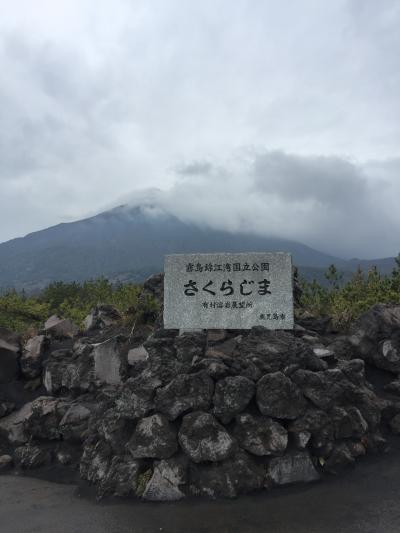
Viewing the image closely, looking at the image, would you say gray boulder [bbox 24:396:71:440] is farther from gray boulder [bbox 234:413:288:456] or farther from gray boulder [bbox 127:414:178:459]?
gray boulder [bbox 234:413:288:456]

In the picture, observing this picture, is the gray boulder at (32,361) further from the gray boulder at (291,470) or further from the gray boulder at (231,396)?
the gray boulder at (291,470)

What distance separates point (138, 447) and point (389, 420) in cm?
407

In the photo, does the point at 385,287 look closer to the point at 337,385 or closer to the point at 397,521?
the point at 337,385

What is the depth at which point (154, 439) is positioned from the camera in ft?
19.8

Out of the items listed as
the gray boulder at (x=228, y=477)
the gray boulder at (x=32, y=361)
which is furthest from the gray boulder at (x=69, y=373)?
the gray boulder at (x=228, y=477)

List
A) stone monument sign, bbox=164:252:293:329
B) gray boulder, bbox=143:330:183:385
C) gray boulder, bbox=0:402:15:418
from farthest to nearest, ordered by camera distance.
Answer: gray boulder, bbox=0:402:15:418 → stone monument sign, bbox=164:252:293:329 → gray boulder, bbox=143:330:183:385

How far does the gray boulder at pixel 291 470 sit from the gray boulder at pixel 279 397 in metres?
0.56

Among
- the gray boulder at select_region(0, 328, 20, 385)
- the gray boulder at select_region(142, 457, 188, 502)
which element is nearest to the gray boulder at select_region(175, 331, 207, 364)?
the gray boulder at select_region(142, 457, 188, 502)

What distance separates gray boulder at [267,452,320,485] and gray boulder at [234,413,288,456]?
0.45 feet

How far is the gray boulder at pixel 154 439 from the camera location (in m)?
5.94

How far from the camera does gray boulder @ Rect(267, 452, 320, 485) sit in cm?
575

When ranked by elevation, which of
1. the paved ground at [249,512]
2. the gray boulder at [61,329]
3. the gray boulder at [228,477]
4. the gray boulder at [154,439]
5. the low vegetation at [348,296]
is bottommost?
the paved ground at [249,512]

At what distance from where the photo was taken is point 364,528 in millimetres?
4684

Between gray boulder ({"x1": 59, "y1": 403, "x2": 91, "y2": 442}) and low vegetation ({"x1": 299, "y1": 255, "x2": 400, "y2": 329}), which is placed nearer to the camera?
gray boulder ({"x1": 59, "y1": 403, "x2": 91, "y2": 442})
